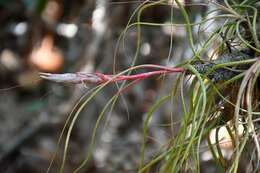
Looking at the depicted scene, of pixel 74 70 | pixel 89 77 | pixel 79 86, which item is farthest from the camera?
pixel 74 70

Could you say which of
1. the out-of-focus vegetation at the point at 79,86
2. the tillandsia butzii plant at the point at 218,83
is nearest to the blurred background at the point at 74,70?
the out-of-focus vegetation at the point at 79,86

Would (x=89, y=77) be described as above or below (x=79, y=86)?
above

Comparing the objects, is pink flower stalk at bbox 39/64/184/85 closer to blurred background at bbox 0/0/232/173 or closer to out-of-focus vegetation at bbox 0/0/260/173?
out-of-focus vegetation at bbox 0/0/260/173

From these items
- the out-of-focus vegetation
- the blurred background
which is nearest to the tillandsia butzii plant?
the out-of-focus vegetation

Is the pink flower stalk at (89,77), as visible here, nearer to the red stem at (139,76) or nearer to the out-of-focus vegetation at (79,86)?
the red stem at (139,76)

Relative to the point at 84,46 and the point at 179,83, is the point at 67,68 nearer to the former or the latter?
the point at 84,46

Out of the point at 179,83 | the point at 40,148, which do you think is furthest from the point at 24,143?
the point at 179,83

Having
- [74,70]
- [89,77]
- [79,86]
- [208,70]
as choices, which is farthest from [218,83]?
[74,70]

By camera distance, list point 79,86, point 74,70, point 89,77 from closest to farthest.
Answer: point 89,77 < point 79,86 < point 74,70

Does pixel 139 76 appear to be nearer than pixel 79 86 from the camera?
Yes

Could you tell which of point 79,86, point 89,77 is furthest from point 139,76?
point 79,86

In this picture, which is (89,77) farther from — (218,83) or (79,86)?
(79,86)
